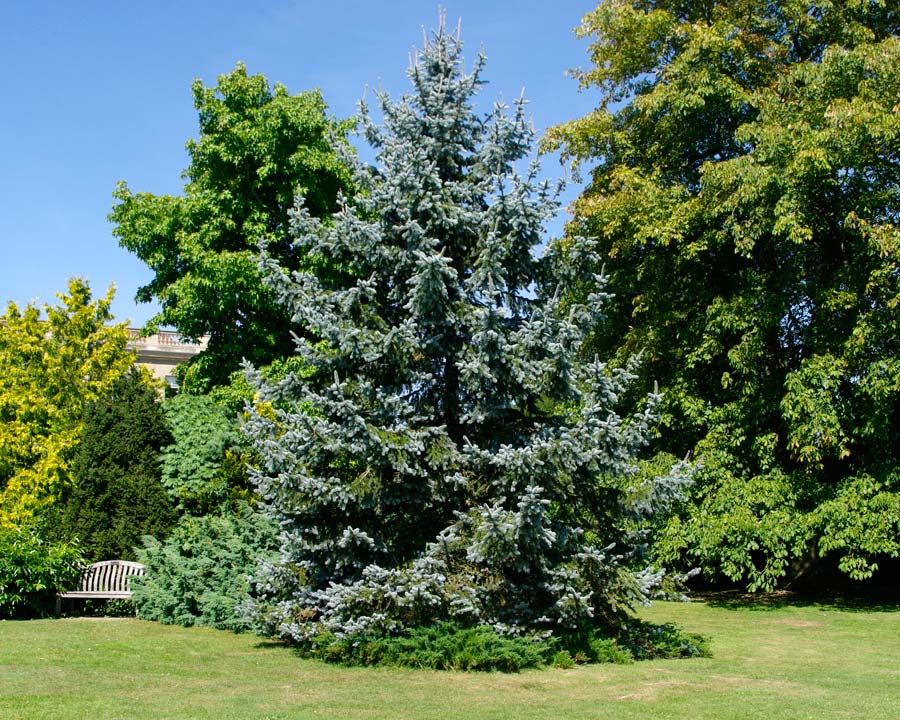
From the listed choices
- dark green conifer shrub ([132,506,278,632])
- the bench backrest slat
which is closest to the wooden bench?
the bench backrest slat

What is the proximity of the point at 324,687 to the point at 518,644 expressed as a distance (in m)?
2.54

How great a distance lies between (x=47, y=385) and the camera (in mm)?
21109

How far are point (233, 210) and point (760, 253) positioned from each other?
13.8m

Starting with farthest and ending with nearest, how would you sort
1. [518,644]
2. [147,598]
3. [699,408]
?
[699,408], [147,598], [518,644]

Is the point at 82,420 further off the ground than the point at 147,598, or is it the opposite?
the point at 82,420

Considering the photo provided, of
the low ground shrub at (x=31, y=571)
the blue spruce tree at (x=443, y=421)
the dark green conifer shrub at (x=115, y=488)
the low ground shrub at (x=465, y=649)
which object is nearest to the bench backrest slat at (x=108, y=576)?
the low ground shrub at (x=31, y=571)

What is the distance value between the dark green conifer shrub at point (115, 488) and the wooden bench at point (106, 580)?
707 millimetres

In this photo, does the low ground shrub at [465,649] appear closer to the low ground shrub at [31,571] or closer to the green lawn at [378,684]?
the green lawn at [378,684]

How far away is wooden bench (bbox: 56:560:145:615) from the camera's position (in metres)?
16.3

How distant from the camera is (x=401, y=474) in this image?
11.7 m

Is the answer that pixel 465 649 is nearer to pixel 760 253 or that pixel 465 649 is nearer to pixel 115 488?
pixel 115 488

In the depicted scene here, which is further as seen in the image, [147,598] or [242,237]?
[242,237]

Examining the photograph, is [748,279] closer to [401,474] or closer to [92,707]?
[401,474]

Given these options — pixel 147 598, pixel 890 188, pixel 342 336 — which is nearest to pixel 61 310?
pixel 147 598
